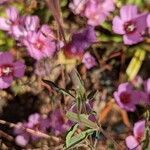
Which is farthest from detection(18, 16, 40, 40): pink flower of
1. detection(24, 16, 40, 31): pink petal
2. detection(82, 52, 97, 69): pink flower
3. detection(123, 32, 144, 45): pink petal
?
detection(123, 32, 144, 45): pink petal

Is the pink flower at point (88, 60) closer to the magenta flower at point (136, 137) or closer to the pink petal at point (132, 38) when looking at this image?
the pink petal at point (132, 38)

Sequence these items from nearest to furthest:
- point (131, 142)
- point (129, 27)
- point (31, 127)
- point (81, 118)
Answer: point (81, 118) < point (131, 142) < point (31, 127) < point (129, 27)

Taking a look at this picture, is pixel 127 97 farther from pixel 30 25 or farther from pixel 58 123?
pixel 30 25

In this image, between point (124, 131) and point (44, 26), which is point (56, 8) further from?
point (124, 131)

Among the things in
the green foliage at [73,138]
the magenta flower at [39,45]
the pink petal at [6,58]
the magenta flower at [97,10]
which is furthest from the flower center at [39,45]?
the green foliage at [73,138]

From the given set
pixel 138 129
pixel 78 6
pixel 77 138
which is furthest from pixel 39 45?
pixel 77 138

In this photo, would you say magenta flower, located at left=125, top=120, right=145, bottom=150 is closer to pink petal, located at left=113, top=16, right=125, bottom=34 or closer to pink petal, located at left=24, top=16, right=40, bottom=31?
pink petal, located at left=113, top=16, right=125, bottom=34
